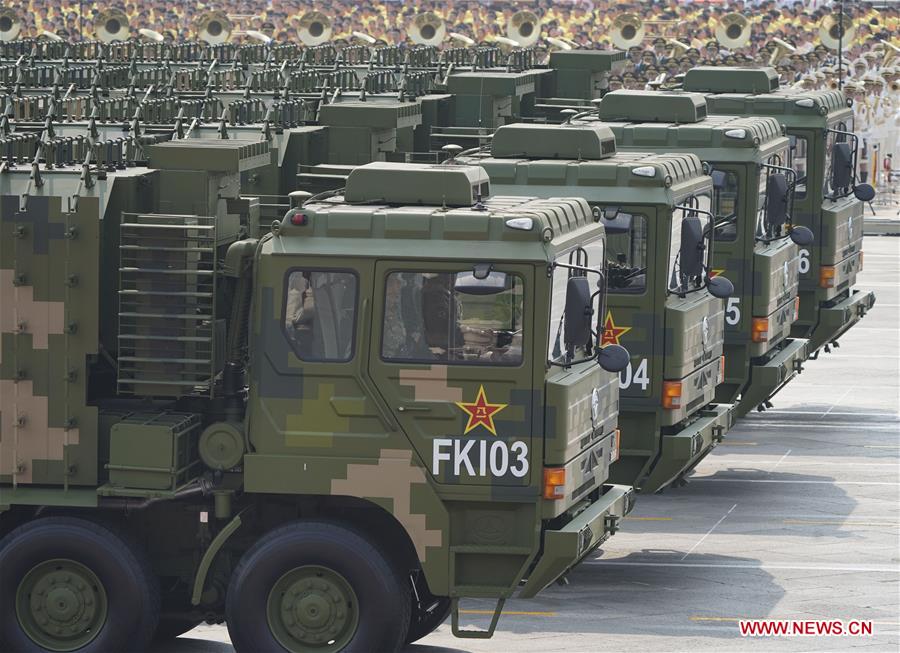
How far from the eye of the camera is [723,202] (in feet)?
62.4

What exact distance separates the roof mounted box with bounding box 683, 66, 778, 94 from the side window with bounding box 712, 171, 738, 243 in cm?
512

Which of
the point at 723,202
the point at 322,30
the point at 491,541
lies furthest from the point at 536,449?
the point at 322,30

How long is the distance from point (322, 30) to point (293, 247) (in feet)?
194

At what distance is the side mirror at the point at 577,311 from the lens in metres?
11.7

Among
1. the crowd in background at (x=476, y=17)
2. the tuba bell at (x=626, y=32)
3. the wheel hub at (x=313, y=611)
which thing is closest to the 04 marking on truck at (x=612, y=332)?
the wheel hub at (x=313, y=611)

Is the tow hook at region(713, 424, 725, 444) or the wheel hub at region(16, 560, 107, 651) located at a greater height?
the tow hook at region(713, 424, 725, 444)

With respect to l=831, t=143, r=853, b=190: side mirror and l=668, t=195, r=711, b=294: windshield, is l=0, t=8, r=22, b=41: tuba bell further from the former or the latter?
l=668, t=195, r=711, b=294: windshield

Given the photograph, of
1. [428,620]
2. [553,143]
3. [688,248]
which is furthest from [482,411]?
[553,143]

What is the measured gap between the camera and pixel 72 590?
12.2m

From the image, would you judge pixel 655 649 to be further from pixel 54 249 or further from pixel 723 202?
pixel 723 202

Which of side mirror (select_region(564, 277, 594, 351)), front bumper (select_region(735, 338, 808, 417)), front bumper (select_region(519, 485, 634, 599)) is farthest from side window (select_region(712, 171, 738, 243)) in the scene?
side mirror (select_region(564, 277, 594, 351))

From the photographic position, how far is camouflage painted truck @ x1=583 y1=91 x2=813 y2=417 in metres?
18.9

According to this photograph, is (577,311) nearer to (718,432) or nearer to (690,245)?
(690,245)

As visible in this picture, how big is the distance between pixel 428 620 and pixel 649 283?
12.7 ft
